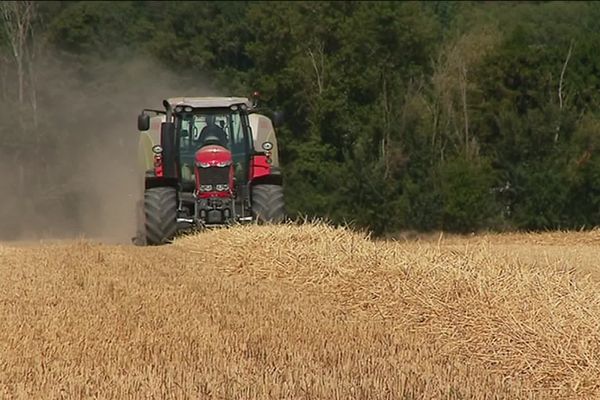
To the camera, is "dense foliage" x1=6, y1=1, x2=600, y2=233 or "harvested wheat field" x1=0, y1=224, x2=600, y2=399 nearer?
"harvested wheat field" x1=0, y1=224, x2=600, y2=399

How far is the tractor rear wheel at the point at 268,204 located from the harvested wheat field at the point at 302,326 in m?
3.28

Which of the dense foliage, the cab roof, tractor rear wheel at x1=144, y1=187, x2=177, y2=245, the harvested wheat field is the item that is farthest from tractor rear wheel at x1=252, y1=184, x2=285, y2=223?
the dense foliage

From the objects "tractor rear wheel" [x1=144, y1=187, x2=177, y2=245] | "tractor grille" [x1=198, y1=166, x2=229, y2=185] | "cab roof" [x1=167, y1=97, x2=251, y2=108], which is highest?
"cab roof" [x1=167, y1=97, x2=251, y2=108]

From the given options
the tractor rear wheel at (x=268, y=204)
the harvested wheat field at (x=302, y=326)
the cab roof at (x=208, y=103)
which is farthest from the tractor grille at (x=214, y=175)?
the harvested wheat field at (x=302, y=326)

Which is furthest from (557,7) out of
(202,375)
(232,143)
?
(202,375)

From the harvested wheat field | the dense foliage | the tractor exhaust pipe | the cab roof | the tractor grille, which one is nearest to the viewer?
the harvested wheat field

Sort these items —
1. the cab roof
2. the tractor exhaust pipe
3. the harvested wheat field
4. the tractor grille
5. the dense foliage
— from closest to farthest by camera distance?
the harvested wheat field → the tractor grille → the tractor exhaust pipe → the cab roof → the dense foliage

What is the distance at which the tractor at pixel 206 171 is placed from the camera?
15312 millimetres

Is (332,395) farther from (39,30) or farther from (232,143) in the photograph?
(39,30)

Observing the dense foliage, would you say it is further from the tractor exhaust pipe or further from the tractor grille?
the tractor grille

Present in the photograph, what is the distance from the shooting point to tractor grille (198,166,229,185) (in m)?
15.3

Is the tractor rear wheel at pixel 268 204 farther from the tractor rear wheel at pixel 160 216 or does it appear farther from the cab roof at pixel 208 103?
the cab roof at pixel 208 103

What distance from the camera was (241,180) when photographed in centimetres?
1584

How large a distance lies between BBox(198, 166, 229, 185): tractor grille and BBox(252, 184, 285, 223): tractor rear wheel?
0.53m
